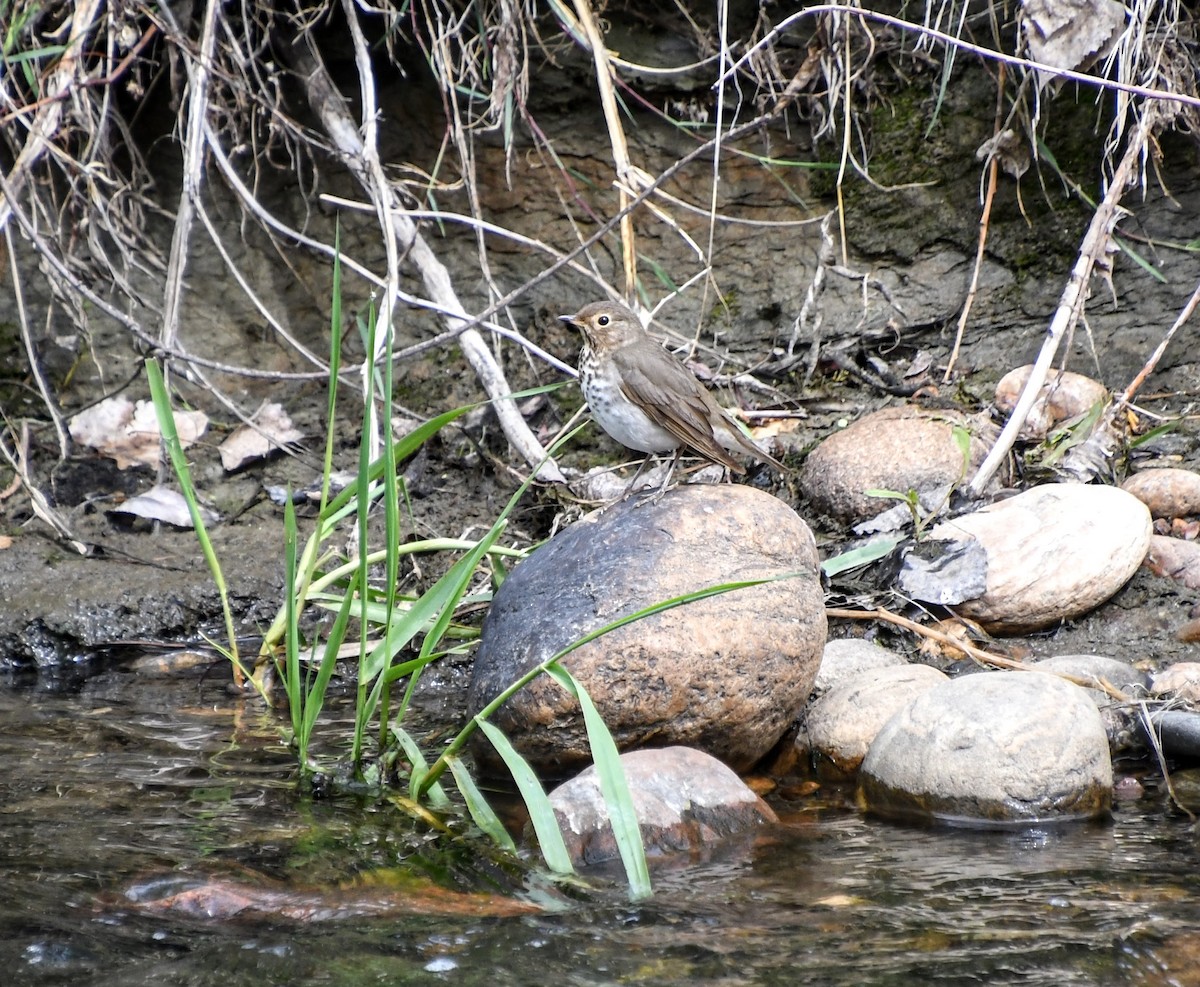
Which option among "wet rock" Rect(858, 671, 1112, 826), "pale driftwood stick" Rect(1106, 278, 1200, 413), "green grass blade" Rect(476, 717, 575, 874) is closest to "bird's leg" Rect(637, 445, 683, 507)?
"wet rock" Rect(858, 671, 1112, 826)

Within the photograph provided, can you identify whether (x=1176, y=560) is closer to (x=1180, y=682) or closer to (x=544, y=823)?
(x=1180, y=682)

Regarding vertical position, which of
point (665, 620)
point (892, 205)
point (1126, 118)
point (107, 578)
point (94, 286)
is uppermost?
point (1126, 118)

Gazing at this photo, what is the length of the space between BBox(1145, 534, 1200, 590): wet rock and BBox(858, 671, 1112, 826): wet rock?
1.40m

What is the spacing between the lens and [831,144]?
22.7 feet

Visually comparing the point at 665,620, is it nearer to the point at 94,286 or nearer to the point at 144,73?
the point at 94,286

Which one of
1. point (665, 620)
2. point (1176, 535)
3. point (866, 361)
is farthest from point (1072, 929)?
point (866, 361)

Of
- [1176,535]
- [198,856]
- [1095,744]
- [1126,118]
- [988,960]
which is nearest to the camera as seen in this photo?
[988,960]

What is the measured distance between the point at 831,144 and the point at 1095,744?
160 inches

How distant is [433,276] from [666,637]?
2.71 m

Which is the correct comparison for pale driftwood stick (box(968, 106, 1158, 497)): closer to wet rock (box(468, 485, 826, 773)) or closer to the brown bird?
the brown bird

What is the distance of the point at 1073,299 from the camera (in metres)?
5.61

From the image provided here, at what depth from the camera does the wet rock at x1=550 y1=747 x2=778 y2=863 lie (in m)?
3.54

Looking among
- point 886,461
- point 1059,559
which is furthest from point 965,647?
point 886,461

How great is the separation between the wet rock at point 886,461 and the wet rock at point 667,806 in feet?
6.67
